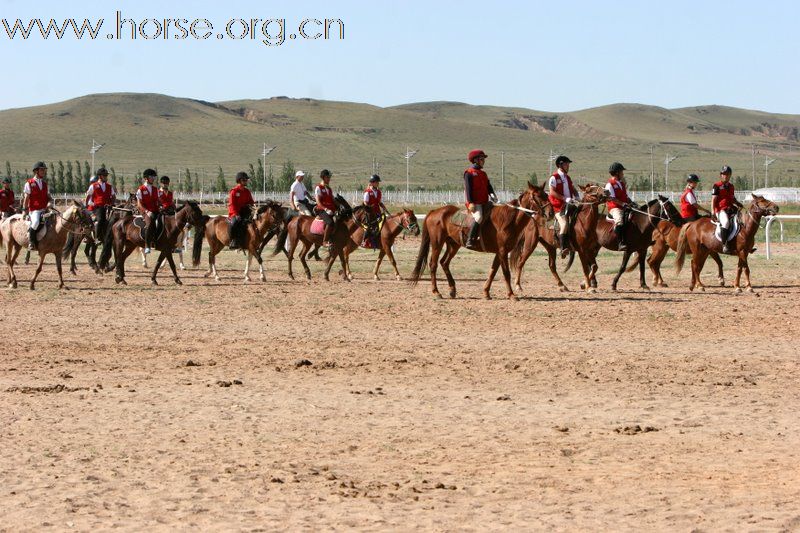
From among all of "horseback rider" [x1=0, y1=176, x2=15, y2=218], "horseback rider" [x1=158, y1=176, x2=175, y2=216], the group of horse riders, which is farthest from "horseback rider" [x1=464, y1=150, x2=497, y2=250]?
"horseback rider" [x1=0, y1=176, x2=15, y2=218]

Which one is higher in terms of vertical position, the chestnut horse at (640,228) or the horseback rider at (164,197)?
the horseback rider at (164,197)

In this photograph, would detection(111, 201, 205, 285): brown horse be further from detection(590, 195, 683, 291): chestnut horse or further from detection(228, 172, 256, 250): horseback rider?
Result: detection(590, 195, 683, 291): chestnut horse

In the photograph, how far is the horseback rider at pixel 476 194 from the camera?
2105cm

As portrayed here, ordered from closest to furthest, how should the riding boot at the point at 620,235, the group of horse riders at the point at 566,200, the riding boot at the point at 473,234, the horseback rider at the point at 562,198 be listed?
the group of horse riders at the point at 566,200, the riding boot at the point at 473,234, the horseback rider at the point at 562,198, the riding boot at the point at 620,235

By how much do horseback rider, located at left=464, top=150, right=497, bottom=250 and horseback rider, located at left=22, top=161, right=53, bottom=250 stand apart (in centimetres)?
877

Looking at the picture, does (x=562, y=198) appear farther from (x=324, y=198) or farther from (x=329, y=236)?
(x=324, y=198)

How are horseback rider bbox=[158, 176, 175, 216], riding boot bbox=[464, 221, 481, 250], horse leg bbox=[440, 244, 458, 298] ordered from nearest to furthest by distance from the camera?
riding boot bbox=[464, 221, 481, 250] < horse leg bbox=[440, 244, 458, 298] < horseback rider bbox=[158, 176, 175, 216]

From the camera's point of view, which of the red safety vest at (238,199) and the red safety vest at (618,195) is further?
the red safety vest at (238,199)

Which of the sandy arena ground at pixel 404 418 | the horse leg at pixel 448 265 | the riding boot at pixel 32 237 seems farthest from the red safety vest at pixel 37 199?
the horse leg at pixel 448 265

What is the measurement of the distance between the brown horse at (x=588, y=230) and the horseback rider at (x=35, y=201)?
10.3 m

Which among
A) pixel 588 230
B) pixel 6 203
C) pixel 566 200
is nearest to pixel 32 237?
pixel 6 203

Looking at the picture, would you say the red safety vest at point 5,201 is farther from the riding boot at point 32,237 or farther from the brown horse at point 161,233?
the riding boot at point 32,237

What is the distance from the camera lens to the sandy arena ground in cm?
754

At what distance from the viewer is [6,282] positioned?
87.4 ft
